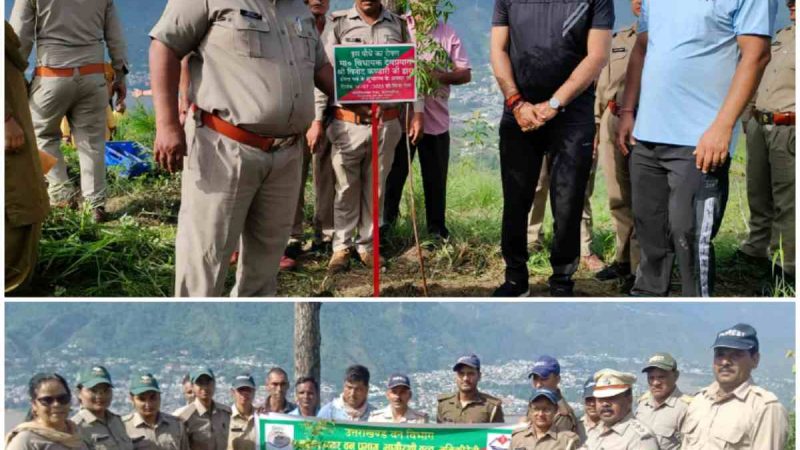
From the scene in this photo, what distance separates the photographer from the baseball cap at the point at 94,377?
14.9 ft

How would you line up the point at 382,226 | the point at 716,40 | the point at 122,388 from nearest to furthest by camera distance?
the point at 716,40
the point at 122,388
the point at 382,226

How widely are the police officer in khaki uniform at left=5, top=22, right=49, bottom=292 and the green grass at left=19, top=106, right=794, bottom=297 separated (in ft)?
0.67

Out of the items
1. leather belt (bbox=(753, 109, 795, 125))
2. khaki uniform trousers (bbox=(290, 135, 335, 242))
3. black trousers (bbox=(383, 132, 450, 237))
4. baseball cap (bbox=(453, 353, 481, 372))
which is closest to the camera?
baseball cap (bbox=(453, 353, 481, 372))

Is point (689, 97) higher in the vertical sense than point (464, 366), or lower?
higher

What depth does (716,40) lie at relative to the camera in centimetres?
425

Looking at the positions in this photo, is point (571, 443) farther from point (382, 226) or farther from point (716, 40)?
point (382, 226)

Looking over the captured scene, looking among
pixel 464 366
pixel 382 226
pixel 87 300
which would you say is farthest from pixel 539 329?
pixel 87 300

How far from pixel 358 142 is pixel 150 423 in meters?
2.17

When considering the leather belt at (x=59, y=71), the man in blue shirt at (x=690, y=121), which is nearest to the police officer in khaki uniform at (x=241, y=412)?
the man in blue shirt at (x=690, y=121)

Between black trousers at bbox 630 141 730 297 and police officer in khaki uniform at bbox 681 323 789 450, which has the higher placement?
black trousers at bbox 630 141 730 297

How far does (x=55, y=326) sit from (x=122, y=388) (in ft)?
2.04

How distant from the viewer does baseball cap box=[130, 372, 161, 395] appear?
15.2 feet

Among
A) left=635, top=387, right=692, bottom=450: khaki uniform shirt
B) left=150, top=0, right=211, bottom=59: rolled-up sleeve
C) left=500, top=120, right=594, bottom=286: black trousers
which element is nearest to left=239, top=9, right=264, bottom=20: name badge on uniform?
left=150, top=0, right=211, bottom=59: rolled-up sleeve

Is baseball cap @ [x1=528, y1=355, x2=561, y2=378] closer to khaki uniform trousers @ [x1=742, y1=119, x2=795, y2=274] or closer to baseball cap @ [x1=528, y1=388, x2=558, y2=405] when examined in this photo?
baseball cap @ [x1=528, y1=388, x2=558, y2=405]
